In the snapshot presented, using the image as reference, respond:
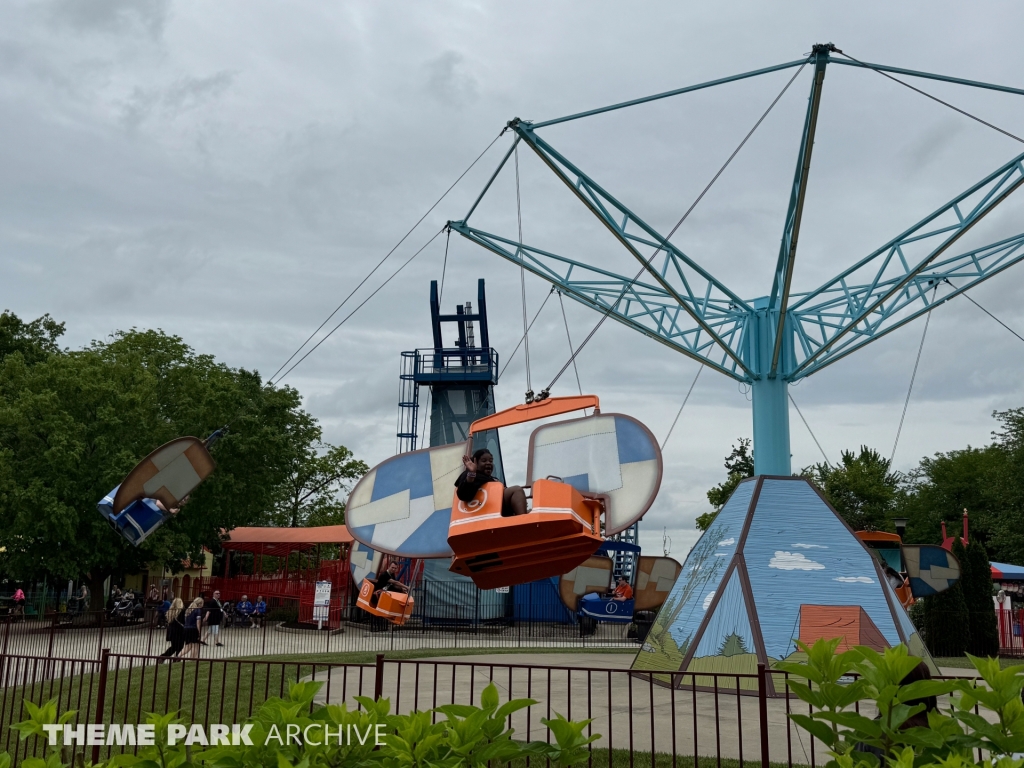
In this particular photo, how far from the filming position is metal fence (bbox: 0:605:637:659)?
68.2 feet

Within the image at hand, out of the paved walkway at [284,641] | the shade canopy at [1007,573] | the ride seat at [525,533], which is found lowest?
the paved walkway at [284,641]

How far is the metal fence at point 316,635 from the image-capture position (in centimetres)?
2080

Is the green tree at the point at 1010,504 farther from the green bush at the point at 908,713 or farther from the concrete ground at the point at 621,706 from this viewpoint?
the green bush at the point at 908,713

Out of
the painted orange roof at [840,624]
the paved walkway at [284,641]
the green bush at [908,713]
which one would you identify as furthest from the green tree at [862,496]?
the green bush at [908,713]

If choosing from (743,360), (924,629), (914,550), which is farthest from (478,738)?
(924,629)

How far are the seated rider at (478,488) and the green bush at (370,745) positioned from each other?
465cm

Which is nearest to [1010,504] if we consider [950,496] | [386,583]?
[950,496]

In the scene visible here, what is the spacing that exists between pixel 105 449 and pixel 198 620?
10.4 m

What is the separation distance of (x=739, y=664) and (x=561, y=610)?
2029 centimetres

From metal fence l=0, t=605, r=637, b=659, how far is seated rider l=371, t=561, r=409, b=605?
9.47 metres

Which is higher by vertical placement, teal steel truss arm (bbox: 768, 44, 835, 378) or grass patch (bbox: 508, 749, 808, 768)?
teal steel truss arm (bbox: 768, 44, 835, 378)

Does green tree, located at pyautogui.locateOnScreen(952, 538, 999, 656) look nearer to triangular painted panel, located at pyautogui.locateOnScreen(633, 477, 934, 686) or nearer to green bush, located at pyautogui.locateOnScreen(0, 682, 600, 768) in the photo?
triangular painted panel, located at pyautogui.locateOnScreen(633, 477, 934, 686)

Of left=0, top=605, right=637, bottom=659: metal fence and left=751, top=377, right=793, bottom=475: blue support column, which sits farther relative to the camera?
left=0, top=605, right=637, bottom=659: metal fence

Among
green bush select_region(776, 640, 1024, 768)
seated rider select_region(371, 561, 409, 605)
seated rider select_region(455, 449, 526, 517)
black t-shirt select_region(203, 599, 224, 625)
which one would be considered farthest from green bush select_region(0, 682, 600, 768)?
black t-shirt select_region(203, 599, 224, 625)
